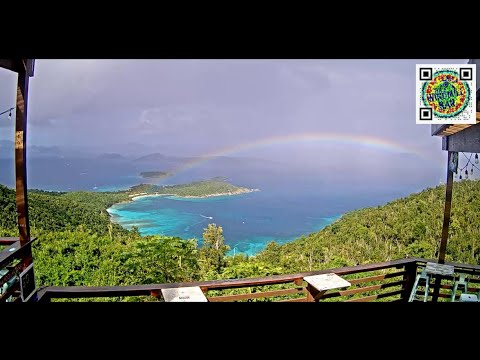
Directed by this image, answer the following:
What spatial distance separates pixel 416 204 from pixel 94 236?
Result: 323 inches

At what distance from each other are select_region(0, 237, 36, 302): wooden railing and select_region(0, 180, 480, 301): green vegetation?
510 cm

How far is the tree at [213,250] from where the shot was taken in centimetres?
927

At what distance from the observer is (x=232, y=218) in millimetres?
12031

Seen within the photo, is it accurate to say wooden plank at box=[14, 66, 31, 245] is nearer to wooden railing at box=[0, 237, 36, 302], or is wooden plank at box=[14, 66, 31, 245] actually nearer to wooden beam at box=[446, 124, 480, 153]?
wooden railing at box=[0, 237, 36, 302]

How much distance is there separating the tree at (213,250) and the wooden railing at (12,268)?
248 inches

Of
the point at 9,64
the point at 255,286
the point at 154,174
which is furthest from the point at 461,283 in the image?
the point at 154,174

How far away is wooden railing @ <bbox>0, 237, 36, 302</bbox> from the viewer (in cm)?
253

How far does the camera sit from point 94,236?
8.99 m

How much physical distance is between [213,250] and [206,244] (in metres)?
0.27

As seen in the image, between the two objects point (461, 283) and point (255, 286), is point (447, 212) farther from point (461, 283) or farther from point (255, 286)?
point (255, 286)

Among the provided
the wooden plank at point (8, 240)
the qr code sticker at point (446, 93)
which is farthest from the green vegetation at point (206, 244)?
the qr code sticker at point (446, 93)

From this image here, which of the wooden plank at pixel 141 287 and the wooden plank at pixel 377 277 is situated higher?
the wooden plank at pixel 141 287

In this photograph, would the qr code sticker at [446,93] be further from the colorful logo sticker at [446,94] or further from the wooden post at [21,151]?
the wooden post at [21,151]
